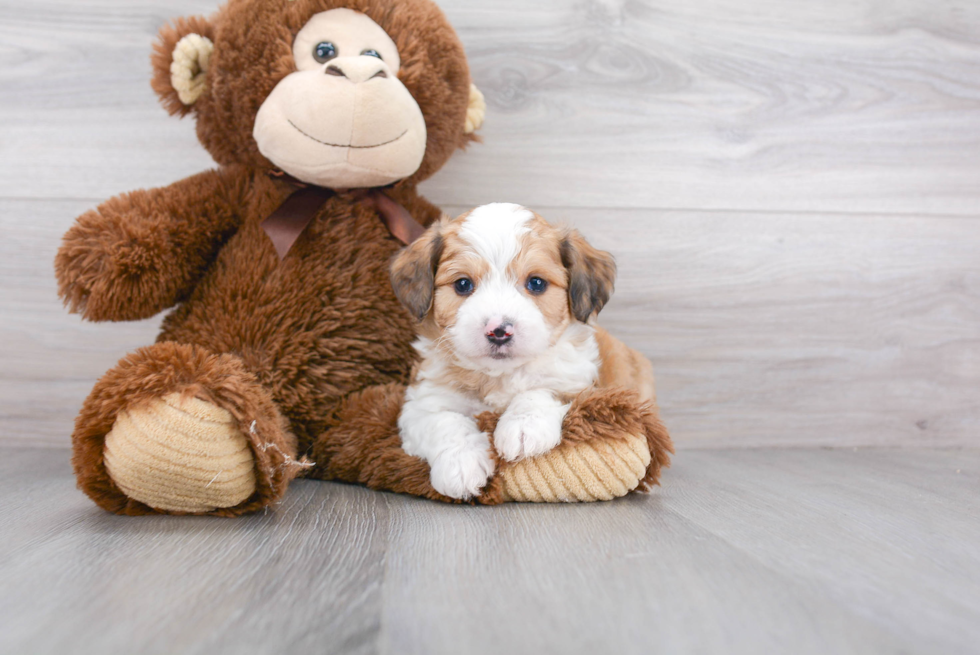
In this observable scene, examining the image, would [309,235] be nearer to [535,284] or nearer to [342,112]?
[342,112]

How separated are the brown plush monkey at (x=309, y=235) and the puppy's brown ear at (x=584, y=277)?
0.66 ft

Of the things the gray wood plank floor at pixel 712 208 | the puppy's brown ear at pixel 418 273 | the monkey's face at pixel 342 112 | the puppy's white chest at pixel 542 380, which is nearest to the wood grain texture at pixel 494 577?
the gray wood plank floor at pixel 712 208

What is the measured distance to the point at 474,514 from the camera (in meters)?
1.12

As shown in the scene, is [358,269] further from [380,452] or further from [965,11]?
[965,11]

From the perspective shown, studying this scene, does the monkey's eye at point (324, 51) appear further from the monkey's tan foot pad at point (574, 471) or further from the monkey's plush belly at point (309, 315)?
the monkey's tan foot pad at point (574, 471)

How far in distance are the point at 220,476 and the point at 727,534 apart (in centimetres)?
82

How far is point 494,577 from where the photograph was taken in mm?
837

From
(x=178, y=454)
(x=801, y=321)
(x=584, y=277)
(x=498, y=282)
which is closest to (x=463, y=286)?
(x=498, y=282)

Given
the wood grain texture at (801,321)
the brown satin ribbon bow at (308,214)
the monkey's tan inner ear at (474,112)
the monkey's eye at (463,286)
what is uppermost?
the monkey's tan inner ear at (474,112)

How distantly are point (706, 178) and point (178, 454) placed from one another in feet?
5.19

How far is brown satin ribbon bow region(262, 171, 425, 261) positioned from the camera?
1411mm

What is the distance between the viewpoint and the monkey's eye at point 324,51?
1386mm

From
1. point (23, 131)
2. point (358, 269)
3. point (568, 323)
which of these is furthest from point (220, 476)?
point (23, 131)

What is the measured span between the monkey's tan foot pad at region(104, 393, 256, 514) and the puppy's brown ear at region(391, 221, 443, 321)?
405 millimetres
